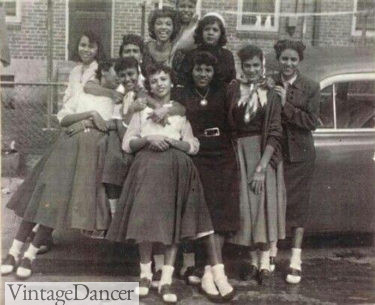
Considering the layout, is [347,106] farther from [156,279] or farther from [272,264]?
[156,279]

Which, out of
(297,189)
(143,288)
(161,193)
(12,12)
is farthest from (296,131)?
(12,12)

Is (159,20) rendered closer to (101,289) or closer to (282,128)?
(282,128)

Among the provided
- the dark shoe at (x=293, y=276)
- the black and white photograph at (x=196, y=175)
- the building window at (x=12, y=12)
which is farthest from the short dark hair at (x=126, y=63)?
the building window at (x=12, y=12)

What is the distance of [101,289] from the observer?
10.5 ft

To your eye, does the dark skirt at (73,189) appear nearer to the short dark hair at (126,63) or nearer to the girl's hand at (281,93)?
the short dark hair at (126,63)

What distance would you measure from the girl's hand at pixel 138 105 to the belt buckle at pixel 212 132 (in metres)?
0.37

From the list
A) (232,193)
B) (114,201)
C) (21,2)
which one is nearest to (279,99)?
(232,193)

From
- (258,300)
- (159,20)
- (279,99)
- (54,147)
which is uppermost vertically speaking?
(159,20)

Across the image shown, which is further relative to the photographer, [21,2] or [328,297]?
[21,2]

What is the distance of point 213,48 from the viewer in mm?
3375

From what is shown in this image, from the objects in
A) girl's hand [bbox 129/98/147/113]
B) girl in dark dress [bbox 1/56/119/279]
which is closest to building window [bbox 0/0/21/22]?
girl in dark dress [bbox 1/56/119/279]

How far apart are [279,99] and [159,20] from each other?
0.85 meters

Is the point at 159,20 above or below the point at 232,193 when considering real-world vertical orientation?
above

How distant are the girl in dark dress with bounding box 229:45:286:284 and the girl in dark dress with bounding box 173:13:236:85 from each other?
78 millimetres
